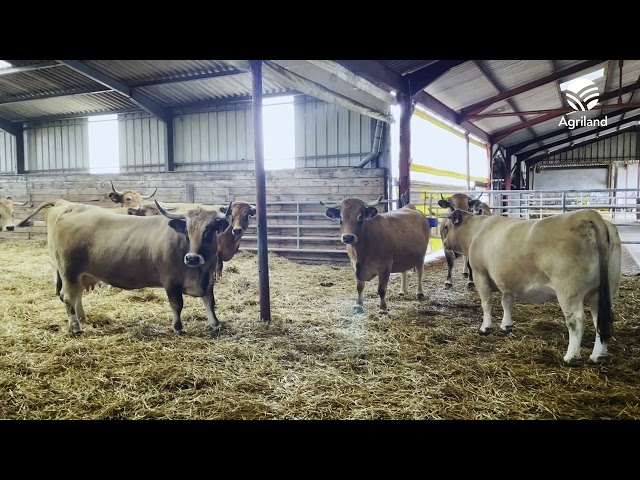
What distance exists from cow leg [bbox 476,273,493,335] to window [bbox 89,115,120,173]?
22.4 ft

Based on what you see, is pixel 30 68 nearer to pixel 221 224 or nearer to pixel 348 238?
pixel 221 224

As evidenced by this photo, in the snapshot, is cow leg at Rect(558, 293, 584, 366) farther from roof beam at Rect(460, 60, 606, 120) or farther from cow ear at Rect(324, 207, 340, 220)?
roof beam at Rect(460, 60, 606, 120)

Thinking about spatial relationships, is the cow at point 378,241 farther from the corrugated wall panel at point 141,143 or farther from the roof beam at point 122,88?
the corrugated wall panel at point 141,143

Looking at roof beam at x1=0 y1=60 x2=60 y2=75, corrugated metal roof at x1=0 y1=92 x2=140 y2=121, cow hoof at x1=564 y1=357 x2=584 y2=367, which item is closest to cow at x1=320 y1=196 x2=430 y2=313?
cow hoof at x1=564 y1=357 x2=584 y2=367

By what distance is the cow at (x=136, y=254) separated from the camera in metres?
3.90

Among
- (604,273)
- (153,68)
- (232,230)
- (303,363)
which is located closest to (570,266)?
(604,273)

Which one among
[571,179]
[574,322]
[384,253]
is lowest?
[574,322]

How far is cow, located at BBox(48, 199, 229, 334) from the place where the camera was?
390 centimetres

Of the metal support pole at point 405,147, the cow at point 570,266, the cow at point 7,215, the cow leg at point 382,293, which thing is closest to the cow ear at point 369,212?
the cow leg at point 382,293

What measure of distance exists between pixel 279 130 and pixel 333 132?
Result: 2.29 metres

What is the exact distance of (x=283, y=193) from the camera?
7.30m
